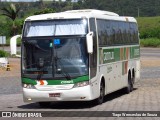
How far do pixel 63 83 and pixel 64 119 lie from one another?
309 cm

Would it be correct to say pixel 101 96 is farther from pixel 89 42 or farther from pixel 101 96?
pixel 89 42

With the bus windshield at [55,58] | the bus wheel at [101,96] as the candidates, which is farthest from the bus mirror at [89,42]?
the bus wheel at [101,96]

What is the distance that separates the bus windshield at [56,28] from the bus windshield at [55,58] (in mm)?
236

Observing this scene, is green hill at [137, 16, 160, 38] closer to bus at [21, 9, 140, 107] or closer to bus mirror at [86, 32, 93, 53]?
bus at [21, 9, 140, 107]

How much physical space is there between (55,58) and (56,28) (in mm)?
1087

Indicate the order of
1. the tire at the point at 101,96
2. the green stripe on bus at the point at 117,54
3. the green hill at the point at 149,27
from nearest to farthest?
1. the tire at the point at 101,96
2. the green stripe on bus at the point at 117,54
3. the green hill at the point at 149,27

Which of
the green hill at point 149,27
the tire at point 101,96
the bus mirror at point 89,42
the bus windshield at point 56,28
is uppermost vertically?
the bus windshield at point 56,28

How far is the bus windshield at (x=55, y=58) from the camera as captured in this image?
60.5 feet

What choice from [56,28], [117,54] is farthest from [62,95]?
[117,54]

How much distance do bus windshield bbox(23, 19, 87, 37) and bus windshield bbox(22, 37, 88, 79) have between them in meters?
0.24

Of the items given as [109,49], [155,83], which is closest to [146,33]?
[155,83]

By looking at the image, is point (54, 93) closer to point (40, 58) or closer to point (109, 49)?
point (40, 58)

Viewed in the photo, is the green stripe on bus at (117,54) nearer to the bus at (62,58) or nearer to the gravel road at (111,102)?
the bus at (62,58)

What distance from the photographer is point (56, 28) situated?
62.2ft
